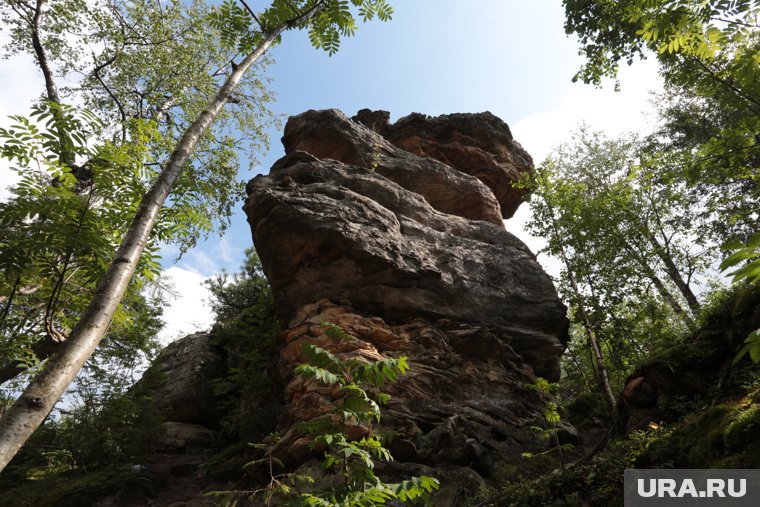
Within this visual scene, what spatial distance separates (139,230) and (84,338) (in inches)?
46.9

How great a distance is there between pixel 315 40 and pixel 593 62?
9587mm

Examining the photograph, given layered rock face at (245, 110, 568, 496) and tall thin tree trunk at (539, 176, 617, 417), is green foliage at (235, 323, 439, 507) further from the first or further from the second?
tall thin tree trunk at (539, 176, 617, 417)

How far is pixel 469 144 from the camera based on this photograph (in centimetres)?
1895

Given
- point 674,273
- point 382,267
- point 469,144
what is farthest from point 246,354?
point 674,273

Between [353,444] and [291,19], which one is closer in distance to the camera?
[353,444]

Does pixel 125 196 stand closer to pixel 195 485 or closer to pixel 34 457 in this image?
pixel 195 485

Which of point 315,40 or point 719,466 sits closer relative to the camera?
point 719,466

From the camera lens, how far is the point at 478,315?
11.5 meters

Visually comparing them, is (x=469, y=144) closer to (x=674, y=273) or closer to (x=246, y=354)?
(x=674, y=273)

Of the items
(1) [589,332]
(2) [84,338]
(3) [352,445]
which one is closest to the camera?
(2) [84,338]

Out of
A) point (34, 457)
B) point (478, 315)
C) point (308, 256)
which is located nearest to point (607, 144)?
point (478, 315)

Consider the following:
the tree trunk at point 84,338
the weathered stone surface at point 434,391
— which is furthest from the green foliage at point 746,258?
the weathered stone surface at point 434,391

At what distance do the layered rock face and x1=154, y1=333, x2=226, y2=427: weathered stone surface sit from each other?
17.8ft

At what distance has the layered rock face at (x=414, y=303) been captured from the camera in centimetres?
870
